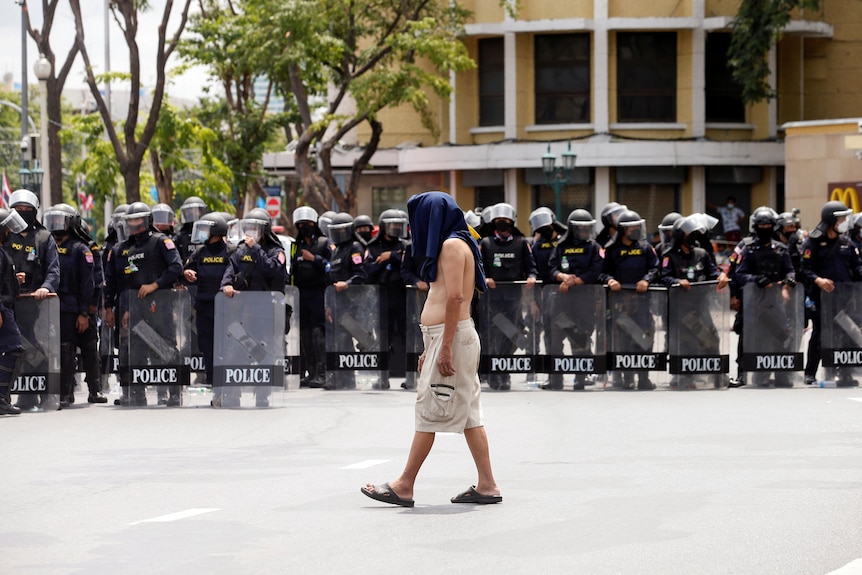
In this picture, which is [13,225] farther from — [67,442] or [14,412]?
[67,442]

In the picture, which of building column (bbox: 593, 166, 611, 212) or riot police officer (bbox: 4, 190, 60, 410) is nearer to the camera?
riot police officer (bbox: 4, 190, 60, 410)

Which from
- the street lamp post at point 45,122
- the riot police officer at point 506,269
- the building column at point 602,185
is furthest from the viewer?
the building column at point 602,185

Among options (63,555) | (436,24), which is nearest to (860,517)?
(63,555)

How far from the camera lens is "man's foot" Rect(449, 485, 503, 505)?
9.28m

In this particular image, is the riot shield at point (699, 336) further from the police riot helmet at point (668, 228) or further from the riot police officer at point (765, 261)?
the police riot helmet at point (668, 228)

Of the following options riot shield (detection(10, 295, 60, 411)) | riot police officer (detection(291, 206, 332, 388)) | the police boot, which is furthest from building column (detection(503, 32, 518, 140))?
the police boot

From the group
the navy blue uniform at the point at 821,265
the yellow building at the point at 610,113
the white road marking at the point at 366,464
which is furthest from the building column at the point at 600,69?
the white road marking at the point at 366,464

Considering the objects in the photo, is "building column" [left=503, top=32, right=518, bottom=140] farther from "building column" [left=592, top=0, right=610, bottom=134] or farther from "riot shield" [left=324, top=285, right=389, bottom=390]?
"riot shield" [left=324, top=285, right=389, bottom=390]

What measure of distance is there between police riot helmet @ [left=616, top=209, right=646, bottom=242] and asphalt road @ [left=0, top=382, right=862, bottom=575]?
3.06 meters

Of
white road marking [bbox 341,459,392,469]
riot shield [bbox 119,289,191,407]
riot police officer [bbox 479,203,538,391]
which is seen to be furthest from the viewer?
riot police officer [bbox 479,203,538,391]

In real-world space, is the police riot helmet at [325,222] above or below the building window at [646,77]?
below

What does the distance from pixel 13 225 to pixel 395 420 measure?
411cm

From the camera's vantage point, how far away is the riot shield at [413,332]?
18.2 meters

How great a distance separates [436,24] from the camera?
38125 mm
